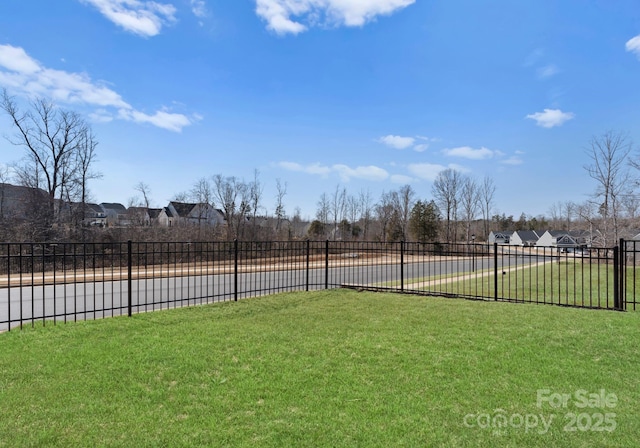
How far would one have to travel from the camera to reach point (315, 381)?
3.68 meters

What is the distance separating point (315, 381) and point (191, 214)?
40519mm

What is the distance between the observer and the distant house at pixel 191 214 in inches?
1389

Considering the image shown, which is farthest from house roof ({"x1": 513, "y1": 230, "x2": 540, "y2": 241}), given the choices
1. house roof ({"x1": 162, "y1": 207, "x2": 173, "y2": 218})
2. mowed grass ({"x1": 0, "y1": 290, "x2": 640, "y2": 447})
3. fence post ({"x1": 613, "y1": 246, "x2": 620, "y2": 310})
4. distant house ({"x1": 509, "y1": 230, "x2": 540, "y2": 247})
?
mowed grass ({"x1": 0, "y1": 290, "x2": 640, "y2": 447})

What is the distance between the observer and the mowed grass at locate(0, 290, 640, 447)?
2742 mm

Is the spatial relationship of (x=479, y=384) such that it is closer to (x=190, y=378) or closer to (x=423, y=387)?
(x=423, y=387)

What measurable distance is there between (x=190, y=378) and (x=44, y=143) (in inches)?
964

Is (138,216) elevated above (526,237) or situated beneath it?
elevated above

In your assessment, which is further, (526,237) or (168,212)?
(526,237)

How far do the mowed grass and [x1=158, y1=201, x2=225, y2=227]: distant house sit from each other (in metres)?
29.3

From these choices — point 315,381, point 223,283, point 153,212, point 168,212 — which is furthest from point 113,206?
point 315,381

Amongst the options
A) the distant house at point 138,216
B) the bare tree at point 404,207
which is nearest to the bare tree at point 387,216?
the bare tree at point 404,207

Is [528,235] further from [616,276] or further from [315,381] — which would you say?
[315,381]

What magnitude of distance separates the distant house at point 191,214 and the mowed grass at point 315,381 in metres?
29.3

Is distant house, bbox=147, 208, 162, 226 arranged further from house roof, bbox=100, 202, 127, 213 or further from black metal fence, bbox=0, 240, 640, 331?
house roof, bbox=100, 202, 127, 213
